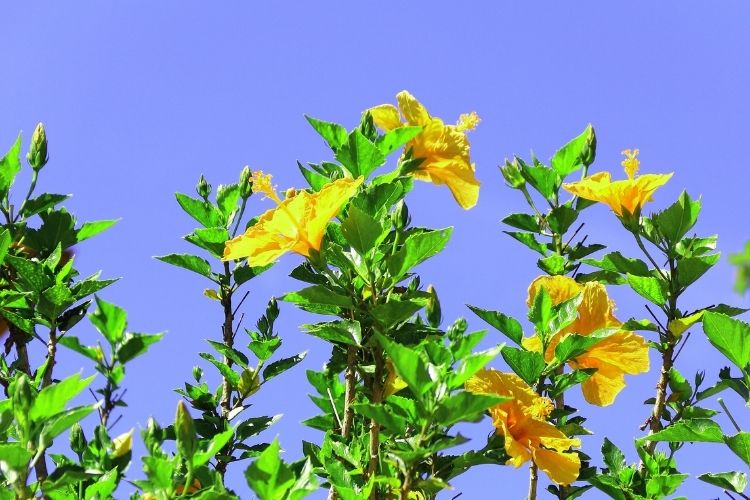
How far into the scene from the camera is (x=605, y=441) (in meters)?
3.10

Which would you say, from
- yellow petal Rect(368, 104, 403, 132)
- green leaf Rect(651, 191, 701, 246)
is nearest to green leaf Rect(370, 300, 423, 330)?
yellow petal Rect(368, 104, 403, 132)

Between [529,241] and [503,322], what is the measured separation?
2.38ft

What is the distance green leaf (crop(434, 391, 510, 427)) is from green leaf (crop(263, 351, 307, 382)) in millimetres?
1049

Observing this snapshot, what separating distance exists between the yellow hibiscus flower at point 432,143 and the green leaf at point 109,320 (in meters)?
1.10

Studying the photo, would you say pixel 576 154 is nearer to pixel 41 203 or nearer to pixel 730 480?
pixel 730 480

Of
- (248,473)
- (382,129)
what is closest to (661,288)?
(382,129)

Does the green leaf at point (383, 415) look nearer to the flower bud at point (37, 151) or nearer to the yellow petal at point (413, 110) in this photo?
the yellow petal at point (413, 110)

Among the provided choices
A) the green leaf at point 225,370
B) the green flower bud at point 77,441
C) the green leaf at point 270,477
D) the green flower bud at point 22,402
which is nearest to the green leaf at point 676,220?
the green leaf at point 225,370

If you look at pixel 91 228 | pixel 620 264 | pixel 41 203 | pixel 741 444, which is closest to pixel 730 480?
pixel 741 444

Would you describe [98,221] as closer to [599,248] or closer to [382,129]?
[382,129]

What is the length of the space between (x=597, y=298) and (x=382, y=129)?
858mm

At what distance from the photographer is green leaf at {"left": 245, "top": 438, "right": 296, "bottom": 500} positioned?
6.62 feet

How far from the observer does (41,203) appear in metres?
3.10

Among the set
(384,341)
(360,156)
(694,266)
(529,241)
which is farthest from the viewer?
(529,241)
